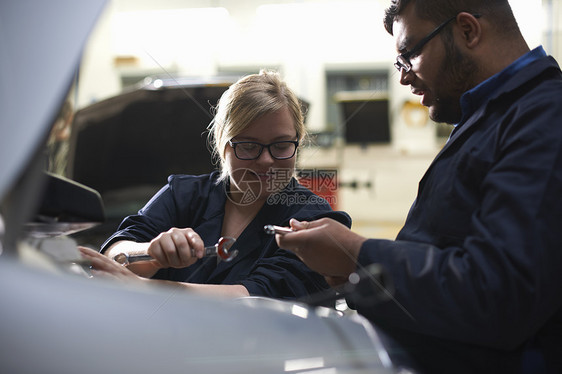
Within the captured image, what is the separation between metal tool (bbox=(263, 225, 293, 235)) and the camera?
87 centimetres

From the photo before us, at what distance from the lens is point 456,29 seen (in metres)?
0.87

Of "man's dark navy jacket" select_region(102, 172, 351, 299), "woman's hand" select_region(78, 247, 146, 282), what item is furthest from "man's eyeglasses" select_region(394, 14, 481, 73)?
"woman's hand" select_region(78, 247, 146, 282)

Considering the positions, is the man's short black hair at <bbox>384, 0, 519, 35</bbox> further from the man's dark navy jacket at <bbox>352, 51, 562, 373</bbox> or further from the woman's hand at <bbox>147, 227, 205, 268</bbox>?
the woman's hand at <bbox>147, 227, 205, 268</bbox>

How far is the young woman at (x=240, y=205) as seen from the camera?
0.90 metres

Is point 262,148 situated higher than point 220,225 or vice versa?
point 262,148

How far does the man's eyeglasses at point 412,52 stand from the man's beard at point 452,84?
3 cm

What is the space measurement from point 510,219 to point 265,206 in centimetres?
43

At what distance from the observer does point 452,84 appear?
92 centimetres

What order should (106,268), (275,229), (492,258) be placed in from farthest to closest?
(275,229) < (106,268) < (492,258)

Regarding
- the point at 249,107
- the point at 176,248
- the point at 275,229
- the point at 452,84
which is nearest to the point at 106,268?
the point at 176,248

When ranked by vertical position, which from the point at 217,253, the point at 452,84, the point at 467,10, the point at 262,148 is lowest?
the point at 217,253

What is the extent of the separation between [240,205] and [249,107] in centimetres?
19

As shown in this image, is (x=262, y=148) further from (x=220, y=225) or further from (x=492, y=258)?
(x=492, y=258)

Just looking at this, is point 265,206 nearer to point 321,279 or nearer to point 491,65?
point 321,279
